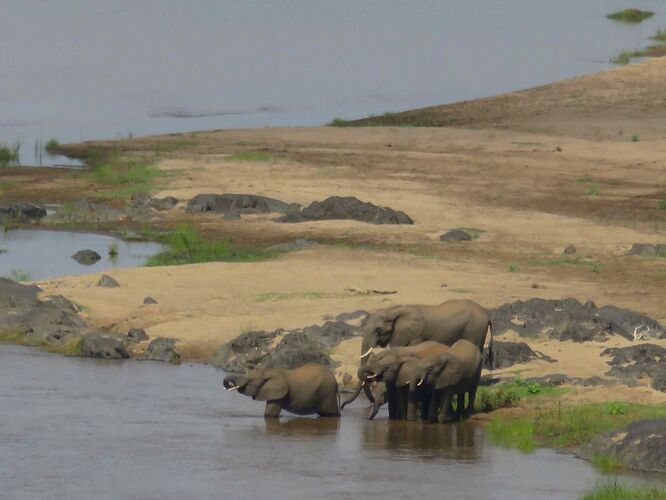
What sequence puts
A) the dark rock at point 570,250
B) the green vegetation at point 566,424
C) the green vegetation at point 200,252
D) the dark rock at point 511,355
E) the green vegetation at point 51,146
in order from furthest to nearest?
the green vegetation at point 51,146 → the dark rock at point 570,250 → the green vegetation at point 200,252 → the dark rock at point 511,355 → the green vegetation at point 566,424

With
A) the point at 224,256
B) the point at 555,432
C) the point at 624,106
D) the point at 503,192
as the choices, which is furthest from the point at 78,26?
the point at 555,432

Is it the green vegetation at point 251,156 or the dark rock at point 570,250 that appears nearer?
the dark rock at point 570,250

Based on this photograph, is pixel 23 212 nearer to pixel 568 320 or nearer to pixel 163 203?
pixel 163 203

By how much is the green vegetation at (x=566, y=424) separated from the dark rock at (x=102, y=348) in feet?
17.8

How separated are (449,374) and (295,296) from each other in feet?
20.6

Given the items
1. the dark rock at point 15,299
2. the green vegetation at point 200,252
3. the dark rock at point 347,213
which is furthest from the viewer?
the dark rock at point 347,213

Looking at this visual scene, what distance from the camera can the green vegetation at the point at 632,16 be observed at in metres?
83.5

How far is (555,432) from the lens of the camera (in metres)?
18.1

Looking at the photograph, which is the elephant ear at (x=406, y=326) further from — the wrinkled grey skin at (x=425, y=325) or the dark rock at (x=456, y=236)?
the dark rock at (x=456, y=236)

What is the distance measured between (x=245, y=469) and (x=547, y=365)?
16.3 feet

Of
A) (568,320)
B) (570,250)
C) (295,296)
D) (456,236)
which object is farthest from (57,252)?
(568,320)

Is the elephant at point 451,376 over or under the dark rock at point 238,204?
under

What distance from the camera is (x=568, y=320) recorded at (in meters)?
22.1

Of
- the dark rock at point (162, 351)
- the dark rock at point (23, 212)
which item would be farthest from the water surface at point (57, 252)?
the dark rock at point (162, 351)
